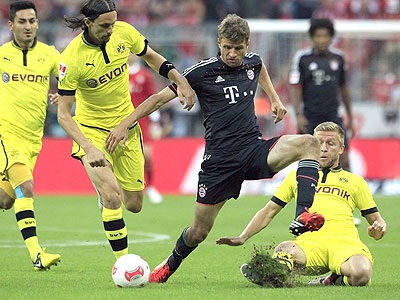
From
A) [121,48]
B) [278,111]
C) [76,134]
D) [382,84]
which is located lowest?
[382,84]

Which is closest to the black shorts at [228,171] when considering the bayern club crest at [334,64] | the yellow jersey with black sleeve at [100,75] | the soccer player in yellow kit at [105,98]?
the soccer player in yellow kit at [105,98]

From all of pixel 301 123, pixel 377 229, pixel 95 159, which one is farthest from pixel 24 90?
pixel 301 123

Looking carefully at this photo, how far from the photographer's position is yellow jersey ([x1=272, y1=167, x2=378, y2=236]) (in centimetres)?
701

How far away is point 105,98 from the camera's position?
7926 mm

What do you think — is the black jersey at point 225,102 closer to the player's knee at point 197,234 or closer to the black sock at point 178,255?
the player's knee at point 197,234

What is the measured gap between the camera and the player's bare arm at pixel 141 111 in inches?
274

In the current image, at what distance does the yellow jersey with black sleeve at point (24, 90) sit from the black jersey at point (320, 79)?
413cm

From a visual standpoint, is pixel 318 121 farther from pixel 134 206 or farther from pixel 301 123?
pixel 134 206

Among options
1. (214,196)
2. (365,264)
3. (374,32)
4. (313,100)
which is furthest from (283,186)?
(374,32)

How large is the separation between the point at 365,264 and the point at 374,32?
1464cm

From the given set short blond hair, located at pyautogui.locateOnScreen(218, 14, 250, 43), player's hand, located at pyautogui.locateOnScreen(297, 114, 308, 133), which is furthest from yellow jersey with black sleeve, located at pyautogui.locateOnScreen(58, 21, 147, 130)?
player's hand, located at pyautogui.locateOnScreen(297, 114, 308, 133)

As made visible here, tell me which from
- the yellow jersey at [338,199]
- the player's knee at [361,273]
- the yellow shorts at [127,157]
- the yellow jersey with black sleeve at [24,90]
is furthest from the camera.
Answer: the yellow jersey with black sleeve at [24,90]

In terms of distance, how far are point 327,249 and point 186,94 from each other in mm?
1732

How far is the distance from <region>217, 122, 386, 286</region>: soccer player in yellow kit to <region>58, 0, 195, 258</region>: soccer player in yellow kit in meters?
1.22
